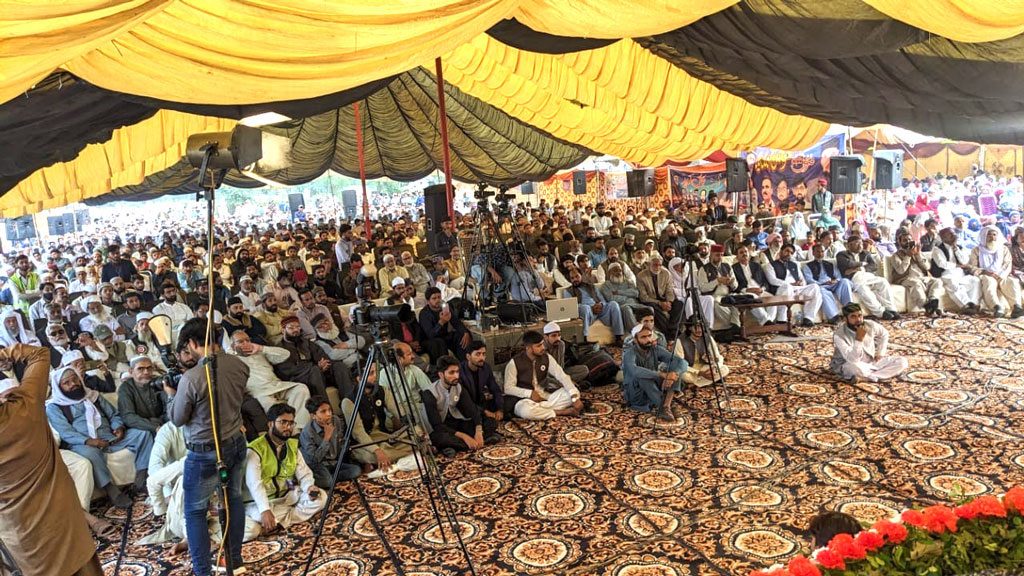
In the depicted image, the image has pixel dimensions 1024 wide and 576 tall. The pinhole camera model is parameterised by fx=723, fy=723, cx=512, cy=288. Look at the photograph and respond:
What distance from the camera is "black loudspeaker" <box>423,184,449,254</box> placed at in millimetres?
9633

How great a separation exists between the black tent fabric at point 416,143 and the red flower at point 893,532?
8.83 metres

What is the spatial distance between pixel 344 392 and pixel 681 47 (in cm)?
346

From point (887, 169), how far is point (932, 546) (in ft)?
38.8

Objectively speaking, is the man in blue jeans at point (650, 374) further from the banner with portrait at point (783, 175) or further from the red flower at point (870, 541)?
the banner with portrait at point (783, 175)

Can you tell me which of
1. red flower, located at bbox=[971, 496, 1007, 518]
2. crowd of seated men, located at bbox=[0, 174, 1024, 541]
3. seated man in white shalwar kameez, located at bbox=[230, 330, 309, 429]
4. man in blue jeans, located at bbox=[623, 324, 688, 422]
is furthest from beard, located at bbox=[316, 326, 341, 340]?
A: red flower, located at bbox=[971, 496, 1007, 518]

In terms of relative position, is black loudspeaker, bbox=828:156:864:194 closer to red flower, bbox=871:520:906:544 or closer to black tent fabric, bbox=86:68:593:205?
black tent fabric, bbox=86:68:593:205

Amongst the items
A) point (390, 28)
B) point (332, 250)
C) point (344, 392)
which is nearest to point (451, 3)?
point (390, 28)

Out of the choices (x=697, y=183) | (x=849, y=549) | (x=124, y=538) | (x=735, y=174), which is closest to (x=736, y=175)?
(x=735, y=174)

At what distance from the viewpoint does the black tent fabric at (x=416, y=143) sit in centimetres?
1195

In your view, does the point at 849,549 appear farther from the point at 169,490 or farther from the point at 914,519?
the point at 169,490

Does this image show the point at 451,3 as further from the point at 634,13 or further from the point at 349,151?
the point at 349,151

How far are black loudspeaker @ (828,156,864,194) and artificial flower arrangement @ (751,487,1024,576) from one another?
36.9 feet

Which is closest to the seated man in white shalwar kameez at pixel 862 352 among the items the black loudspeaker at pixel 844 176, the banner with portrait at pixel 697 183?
the black loudspeaker at pixel 844 176

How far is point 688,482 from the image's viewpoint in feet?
13.9
